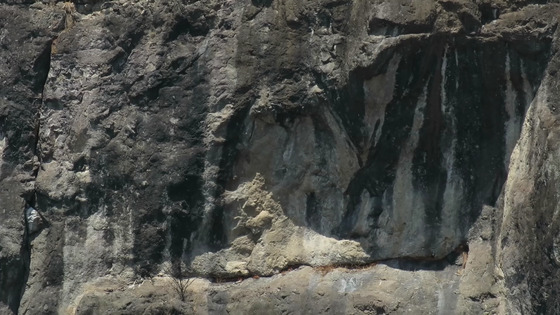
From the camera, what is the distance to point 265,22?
6.64m

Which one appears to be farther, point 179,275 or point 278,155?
point 179,275

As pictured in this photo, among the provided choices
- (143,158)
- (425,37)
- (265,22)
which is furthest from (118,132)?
(425,37)

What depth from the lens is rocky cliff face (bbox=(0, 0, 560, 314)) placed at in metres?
6.19

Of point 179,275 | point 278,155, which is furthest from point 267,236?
point 179,275

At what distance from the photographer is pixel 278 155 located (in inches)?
265

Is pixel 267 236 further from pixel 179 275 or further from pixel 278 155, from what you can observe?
pixel 179 275

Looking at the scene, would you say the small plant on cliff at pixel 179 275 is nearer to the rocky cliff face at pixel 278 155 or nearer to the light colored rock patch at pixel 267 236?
the rocky cliff face at pixel 278 155

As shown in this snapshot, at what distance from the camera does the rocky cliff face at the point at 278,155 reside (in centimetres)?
619

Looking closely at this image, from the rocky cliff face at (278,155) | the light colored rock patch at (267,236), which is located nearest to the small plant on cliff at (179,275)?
the rocky cliff face at (278,155)

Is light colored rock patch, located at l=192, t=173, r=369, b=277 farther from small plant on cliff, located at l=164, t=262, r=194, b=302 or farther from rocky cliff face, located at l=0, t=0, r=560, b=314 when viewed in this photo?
small plant on cliff, located at l=164, t=262, r=194, b=302

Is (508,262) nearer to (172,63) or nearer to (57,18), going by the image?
(172,63)

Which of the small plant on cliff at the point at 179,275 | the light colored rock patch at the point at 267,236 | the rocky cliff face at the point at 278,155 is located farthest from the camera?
the small plant on cliff at the point at 179,275

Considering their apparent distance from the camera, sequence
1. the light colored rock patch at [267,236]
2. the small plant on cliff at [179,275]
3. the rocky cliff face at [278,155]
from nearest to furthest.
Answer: the rocky cliff face at [278,155] → the light colored rock patch at [267,236] → the small plant on cliff at [179,275]

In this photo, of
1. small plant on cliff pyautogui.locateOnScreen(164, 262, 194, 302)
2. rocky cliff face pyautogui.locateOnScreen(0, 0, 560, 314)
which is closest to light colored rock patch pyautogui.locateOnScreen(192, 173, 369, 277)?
rocky cliff face pyautogui.locateOnScreen(0, 0, 560, 314)
